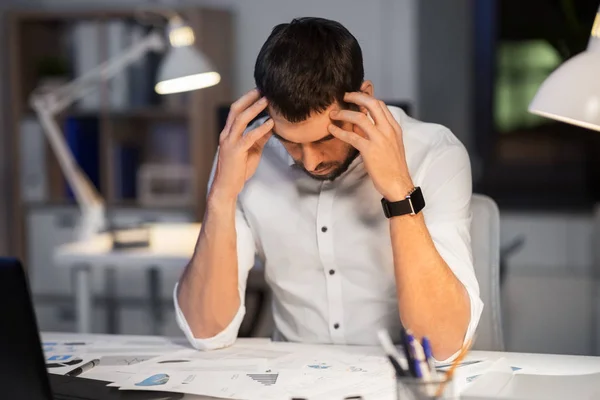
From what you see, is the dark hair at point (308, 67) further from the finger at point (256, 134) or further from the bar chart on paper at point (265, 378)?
the bar chart on paper at point (265, 378)

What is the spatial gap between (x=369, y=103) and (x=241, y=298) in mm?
465

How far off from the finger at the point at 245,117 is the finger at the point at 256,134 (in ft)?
0.05

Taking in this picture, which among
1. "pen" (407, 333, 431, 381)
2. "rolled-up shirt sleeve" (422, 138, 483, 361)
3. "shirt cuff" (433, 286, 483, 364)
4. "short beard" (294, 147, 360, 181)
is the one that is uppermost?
"short beard" (294, 147, 360, 181)

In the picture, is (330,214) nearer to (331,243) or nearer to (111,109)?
(331,243)

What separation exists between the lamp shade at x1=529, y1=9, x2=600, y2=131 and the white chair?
0.33 m

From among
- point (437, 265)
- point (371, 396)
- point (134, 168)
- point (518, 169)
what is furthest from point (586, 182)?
point (371, 396)

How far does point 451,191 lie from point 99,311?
3.09 m

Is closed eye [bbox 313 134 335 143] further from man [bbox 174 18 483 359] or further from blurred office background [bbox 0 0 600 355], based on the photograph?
blurred office background [bbox 0 0 600 355]

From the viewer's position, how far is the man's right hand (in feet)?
5.29

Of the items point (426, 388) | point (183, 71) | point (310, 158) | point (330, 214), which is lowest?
point (426, 388)

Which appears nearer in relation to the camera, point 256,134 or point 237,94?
point 256,134

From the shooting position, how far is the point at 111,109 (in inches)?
168

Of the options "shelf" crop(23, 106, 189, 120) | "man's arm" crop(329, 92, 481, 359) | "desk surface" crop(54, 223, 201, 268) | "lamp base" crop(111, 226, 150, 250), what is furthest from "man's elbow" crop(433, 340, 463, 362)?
"shelf" crop(23, 106, 189, 120)

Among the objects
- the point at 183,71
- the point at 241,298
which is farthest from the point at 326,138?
the point at 183,71
